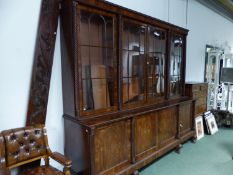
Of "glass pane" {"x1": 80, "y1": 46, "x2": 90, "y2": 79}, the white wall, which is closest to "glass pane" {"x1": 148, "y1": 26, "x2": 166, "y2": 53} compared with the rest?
"glass pane" {"x1": 80, "y1": 46, "x2": 90, "y2": 79}

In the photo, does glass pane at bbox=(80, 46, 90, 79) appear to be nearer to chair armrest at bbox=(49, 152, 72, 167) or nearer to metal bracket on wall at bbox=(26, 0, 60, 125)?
metal bracket on wall at bbox=(26, 0, 60, 125)

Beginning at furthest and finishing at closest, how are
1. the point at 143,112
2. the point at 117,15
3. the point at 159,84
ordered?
the point at 159,84
the point at 143,112
the point at 117,15

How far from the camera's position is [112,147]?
84.8 inches

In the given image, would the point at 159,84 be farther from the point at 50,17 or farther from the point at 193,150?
the point at 50,17

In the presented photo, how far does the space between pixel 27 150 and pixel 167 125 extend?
205 centimetres

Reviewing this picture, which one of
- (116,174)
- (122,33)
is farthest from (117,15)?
(116,174)

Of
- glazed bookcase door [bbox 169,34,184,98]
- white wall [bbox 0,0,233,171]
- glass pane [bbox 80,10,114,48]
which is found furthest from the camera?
glazed bookcase door [bbox 169,34,184,98]

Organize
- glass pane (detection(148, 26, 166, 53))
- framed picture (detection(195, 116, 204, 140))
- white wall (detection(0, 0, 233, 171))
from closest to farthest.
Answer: white wall (detection(0, 0, 233, 171)), glass pane (detection(148, 26, 166, 53)), framed picture (detection(195, 116, 204, 140))

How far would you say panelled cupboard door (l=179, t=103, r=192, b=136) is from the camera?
329 cm

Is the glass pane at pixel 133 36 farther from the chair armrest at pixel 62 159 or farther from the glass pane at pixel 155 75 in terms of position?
the chair armrest at pixel 62 159

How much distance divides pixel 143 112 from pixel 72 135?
956mm

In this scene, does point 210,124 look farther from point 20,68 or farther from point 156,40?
point 20,68

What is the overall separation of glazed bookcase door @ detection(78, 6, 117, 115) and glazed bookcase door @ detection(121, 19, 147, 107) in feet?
0.66

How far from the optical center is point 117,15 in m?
2.28
